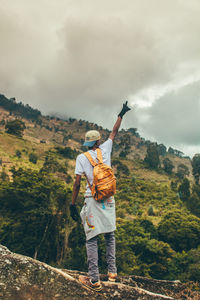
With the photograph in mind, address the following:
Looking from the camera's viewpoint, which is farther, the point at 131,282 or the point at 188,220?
the point at 188,220

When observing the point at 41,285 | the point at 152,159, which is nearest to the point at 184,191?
the point at 152,159

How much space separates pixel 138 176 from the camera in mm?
65188

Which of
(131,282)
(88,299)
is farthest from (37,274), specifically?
(131,282)

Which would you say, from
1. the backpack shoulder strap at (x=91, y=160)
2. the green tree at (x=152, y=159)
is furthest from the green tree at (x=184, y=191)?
the backpack shoulder strap at (x=91, y=160)

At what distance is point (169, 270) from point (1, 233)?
45.3ft

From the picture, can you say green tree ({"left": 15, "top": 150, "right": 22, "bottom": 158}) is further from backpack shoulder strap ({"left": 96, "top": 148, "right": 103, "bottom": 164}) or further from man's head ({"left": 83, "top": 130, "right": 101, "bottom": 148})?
backpack shoulder strap ({"left": 96, "top": 148, "right": 103, "bottom": 164})

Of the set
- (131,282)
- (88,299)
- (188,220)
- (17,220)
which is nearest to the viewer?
(88,299)

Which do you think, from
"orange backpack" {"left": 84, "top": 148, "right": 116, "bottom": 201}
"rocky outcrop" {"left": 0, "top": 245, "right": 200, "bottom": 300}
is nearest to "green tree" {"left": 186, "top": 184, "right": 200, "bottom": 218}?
"rocky outcrop" {"left": 0, "top": 245, "right": 200, "bottom": 300}

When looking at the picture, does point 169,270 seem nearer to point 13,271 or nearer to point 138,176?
point 13,271

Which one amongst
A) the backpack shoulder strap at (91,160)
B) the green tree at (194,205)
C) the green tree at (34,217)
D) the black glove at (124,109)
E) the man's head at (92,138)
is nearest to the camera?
the backpack shoulder strap at (91,160)

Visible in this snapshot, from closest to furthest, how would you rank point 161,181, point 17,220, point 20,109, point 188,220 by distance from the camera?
1. point 17,220
2. point 188,220
3. point 161,181
4. point 20,109

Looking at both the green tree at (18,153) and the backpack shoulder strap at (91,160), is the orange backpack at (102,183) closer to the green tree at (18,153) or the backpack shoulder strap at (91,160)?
the backpack shoulder strap at (91,160)

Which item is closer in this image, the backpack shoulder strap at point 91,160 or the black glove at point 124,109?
the backpack shoulder strap at point 91,160

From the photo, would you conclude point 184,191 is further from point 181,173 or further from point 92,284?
point 92,284
